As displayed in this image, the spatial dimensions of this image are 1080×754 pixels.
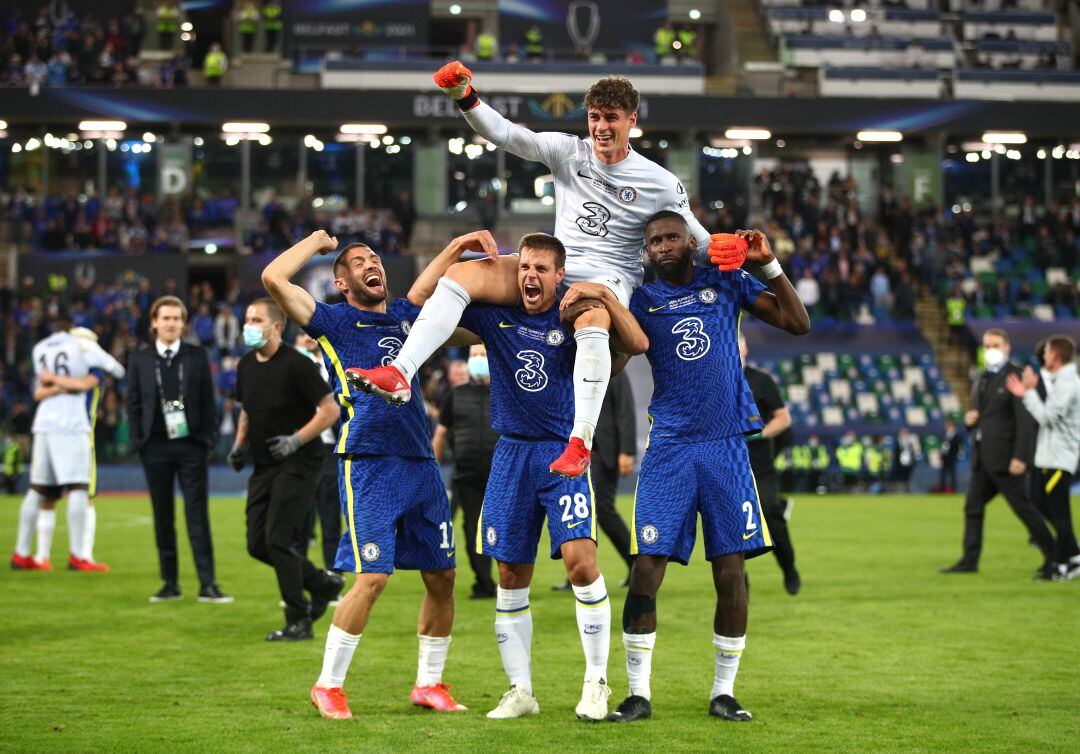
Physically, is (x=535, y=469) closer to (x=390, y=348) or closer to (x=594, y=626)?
(x=594, y=626)

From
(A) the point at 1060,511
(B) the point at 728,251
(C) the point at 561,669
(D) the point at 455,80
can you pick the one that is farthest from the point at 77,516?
(A) the point at 1060,511

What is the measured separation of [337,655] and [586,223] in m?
2.50

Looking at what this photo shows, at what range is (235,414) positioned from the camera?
2823 cm

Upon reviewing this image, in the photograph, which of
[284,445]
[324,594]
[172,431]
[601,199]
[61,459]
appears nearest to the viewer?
[601,199]

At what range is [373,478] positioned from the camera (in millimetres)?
7062

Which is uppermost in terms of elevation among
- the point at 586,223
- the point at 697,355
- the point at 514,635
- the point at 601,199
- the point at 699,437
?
the point at 601,199

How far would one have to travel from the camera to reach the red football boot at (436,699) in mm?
7164

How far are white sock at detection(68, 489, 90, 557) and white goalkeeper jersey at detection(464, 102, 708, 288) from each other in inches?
328

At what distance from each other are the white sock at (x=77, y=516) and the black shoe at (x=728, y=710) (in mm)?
8741

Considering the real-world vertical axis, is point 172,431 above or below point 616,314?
below

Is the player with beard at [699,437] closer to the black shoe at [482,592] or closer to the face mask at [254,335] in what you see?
the face mask at [254,335]

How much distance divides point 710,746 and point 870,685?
211 centimetres

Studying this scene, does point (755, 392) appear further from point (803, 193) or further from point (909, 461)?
point (803, 193)

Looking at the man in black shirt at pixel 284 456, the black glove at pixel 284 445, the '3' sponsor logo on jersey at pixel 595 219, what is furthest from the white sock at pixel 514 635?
the man in black shirt at pixel 284 456
